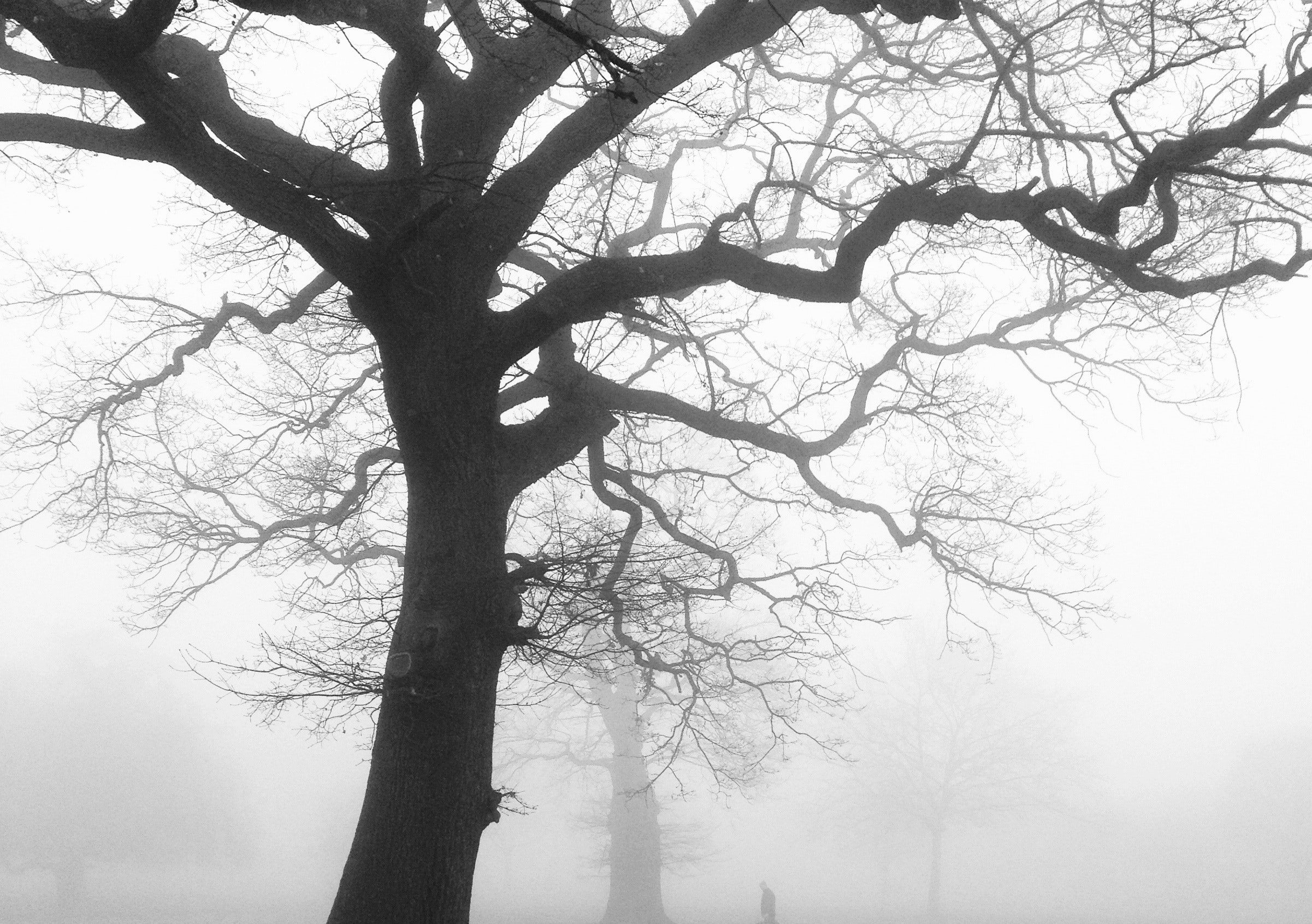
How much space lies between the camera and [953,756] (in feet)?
109

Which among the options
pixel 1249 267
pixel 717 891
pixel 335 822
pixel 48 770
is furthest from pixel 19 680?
pixel 1249 267

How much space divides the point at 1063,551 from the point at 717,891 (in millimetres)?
37474

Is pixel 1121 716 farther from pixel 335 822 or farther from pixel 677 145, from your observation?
pixel 677 145

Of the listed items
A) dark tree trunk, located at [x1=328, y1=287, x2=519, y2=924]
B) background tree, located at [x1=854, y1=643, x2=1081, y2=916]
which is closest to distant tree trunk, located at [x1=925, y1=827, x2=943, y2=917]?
background tree, located at [x1=854, y1=643, x2=1081, y2=916]

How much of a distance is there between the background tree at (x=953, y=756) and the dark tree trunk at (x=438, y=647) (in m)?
30.0

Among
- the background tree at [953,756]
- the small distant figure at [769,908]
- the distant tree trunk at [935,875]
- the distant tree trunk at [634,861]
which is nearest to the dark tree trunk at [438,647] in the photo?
the distant tree trunk at [634,861]

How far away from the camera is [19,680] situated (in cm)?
3350

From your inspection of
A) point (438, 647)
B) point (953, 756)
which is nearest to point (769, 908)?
point (438, 647)

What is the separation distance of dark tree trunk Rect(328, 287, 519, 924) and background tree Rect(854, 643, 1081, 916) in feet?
98.3

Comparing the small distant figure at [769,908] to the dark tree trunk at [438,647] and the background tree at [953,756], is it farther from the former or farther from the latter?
the dark tree trunk at [438,647]

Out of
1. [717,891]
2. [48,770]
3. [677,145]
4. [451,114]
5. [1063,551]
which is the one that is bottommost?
[717,891]

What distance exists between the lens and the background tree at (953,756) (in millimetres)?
32906

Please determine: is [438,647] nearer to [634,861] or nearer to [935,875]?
[634,861]

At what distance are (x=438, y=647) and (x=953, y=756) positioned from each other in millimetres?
31586
